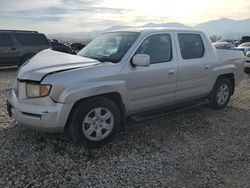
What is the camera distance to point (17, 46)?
508 inches

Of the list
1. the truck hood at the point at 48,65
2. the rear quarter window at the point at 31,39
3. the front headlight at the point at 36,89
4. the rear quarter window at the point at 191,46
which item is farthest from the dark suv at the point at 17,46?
the front headlight at the point at 36,89

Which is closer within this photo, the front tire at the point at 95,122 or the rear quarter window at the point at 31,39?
the front tire at the point at 95,122

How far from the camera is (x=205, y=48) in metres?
5.72

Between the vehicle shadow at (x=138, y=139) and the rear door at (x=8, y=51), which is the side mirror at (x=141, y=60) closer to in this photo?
the vehicle shadow at (x=138, y=139)

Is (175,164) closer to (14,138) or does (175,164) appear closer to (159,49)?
(159,49)

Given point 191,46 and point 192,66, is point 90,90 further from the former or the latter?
point 191,46

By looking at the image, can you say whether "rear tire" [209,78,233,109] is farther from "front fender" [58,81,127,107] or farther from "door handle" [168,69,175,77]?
"front fender" [58,81,127,107]

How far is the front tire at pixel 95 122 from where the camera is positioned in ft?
12.8

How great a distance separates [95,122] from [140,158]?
32.2 inches

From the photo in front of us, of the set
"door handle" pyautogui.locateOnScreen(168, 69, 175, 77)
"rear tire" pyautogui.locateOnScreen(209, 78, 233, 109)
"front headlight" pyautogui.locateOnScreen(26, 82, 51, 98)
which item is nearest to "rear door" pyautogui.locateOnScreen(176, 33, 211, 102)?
"door handle" pyautogui.locateOnScreen(168, 69, 175, 77)

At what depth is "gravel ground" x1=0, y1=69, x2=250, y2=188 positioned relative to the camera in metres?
3.33

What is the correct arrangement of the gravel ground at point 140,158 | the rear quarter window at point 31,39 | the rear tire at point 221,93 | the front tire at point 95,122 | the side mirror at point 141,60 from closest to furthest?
the gravel ground at point 140,158, the front tire at point 95,122, the side mirror at point 141,60, the rear tire at point 221,93, the rear quarter window at point 31,39

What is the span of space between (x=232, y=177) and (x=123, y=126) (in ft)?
5.84

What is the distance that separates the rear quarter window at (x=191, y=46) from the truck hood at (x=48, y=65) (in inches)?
71.4
